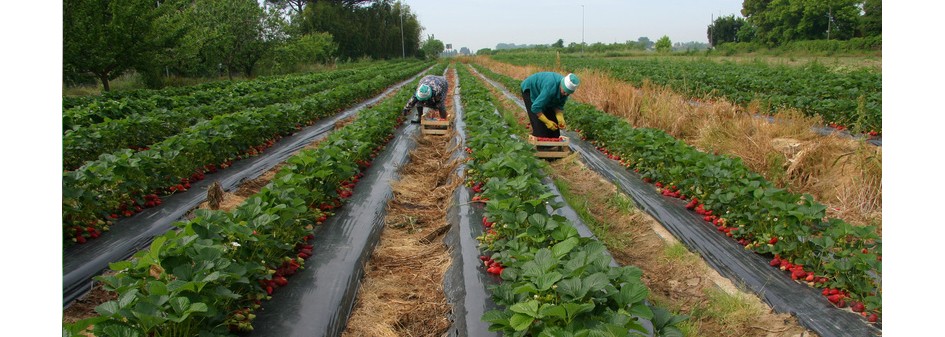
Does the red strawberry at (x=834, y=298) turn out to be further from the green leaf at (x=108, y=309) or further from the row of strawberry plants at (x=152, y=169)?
the row of strawberry plants at (x=152, y=169)

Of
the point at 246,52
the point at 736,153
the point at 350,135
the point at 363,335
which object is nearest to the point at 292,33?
the point at 246,52

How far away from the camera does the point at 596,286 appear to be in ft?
7.13

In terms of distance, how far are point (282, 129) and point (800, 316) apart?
7.99 metres

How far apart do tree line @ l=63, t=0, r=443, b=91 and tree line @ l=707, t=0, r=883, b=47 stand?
32.6 metres

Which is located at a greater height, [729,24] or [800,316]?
[729,24]

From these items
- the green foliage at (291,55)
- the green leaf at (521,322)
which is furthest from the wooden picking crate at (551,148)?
the green foliage at (291,55)

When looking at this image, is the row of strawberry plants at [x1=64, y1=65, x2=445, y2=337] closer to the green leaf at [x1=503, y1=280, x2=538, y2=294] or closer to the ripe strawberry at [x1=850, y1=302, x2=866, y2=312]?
the green leaf at [x1=503, y1=280, x2=538, y2=294]

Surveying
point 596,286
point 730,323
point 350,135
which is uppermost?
point 350,135

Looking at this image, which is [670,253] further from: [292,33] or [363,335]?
[292,33]

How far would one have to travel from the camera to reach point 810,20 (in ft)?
131

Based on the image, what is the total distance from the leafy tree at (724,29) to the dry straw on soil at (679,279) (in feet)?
214

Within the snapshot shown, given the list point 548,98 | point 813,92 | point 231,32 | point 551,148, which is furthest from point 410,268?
point 231,32

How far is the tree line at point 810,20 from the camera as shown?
3475cm

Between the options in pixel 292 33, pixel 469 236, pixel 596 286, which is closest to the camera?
pixel 596 286
